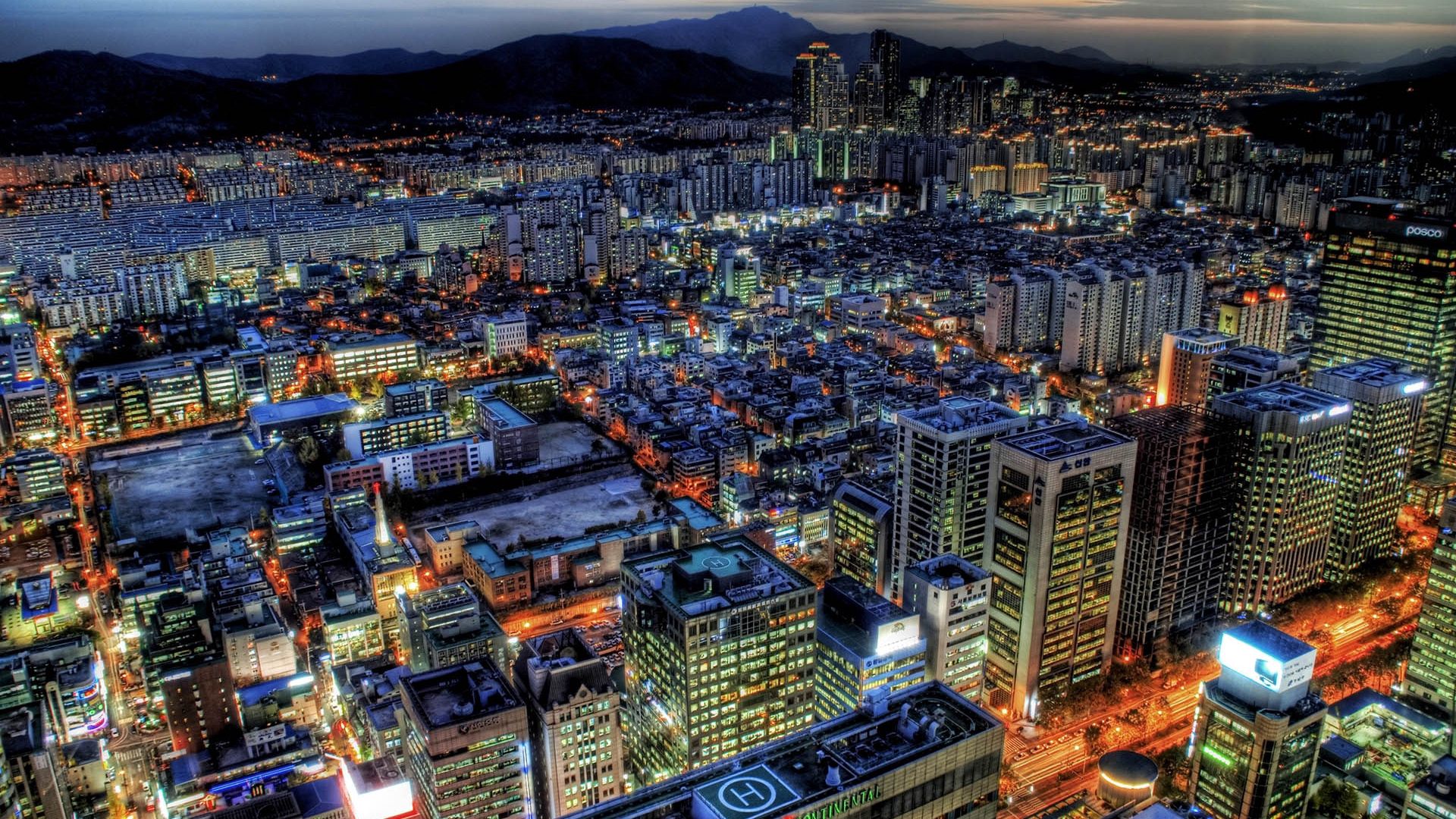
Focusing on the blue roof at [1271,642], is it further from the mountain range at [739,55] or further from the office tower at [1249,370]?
the mountain range at [739,55]

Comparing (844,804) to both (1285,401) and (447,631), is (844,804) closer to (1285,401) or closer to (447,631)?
(447,631)

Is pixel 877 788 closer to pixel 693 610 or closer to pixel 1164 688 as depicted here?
pixel 693 610

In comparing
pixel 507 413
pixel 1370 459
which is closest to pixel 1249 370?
pixel 1370 459

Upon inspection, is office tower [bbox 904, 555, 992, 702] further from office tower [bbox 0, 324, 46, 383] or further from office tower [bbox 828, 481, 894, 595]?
office tower [bbox 0, 324, 46, 383]

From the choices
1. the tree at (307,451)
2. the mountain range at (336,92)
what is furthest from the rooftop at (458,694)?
the mountain range at (336,92)

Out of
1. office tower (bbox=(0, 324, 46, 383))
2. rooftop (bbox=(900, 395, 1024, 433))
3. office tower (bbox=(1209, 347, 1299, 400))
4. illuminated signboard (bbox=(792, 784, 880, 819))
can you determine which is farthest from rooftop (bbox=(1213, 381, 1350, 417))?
office tower (bbox=(0, 324, 46, 383))

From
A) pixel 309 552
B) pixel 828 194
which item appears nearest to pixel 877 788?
pixel 309 552
